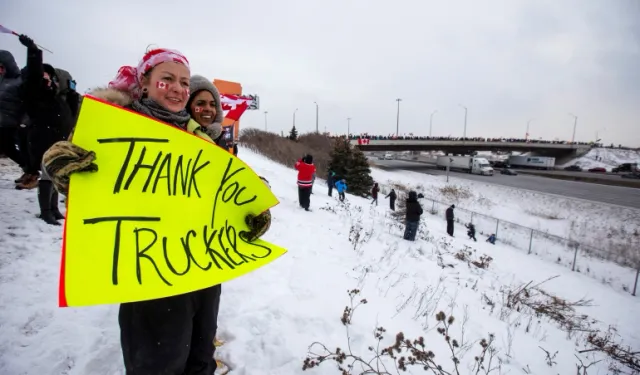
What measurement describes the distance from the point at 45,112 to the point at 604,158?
83.2 meters

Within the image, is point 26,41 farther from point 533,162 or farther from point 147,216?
point 533,162

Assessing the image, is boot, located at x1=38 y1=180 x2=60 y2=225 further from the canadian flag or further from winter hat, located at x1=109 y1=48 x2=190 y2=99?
the canadian flag

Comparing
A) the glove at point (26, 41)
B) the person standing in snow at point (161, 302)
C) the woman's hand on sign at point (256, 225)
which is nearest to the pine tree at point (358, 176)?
the glove at point (26, 41)

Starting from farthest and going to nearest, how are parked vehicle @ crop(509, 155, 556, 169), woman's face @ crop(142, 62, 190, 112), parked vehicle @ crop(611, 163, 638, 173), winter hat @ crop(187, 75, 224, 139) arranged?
parked vehicle @ crop(509, 155, 556, 169)
parked vehicle @ crop(611, 163, 638, 173)
winter hat @ crop(187, 75, 224, 139)
woman's face @ crop(142, 62, 190, 112)

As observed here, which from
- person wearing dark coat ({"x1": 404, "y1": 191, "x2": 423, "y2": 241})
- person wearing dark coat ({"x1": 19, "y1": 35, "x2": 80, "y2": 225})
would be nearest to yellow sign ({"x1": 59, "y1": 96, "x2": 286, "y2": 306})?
person wearing dark coat ({"x1": 19, "y1": 35, "x2": 80, "y2": 225})

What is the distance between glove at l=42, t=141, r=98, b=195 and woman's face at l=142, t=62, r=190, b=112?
530mm

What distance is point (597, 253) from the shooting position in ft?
37.1

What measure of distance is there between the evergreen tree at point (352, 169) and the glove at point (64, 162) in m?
21.0

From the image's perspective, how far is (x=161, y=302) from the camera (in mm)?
1438

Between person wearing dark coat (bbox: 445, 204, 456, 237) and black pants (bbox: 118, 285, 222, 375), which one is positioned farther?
person wearing dark coat (bbox: 445, 204, 456, 237)

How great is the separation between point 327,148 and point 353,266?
38.7 meters

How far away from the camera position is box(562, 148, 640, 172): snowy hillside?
55.1 meters

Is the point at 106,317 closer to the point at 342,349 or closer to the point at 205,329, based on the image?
the point at 205,329

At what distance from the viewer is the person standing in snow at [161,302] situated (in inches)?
55.8
